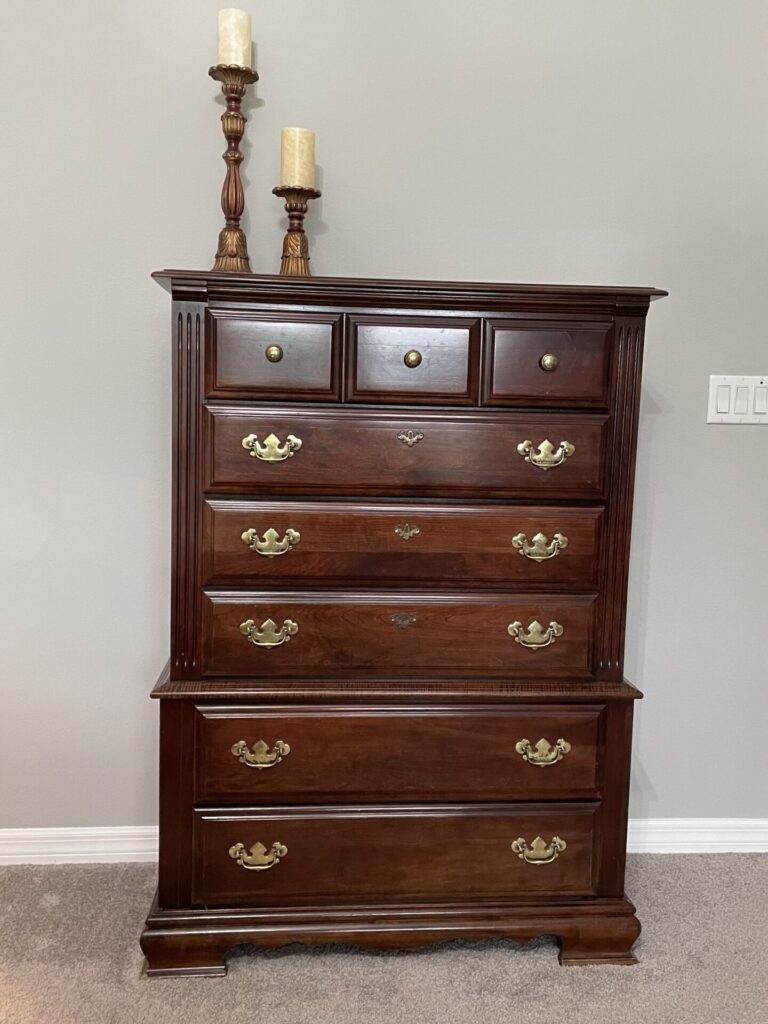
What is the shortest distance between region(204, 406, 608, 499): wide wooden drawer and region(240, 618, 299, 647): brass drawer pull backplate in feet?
0.87

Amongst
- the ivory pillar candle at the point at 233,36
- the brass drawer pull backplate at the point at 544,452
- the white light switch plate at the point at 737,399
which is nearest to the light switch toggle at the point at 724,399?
the white light switch plate at the point at 737,399

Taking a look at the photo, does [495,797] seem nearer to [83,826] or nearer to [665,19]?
[83,826]

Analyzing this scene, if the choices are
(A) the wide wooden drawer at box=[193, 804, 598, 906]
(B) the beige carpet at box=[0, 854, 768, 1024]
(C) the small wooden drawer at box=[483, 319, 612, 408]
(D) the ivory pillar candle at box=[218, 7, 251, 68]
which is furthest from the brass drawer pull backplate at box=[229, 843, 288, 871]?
(D) the ivory pillar candle at box=[218, 7, 251, 68]

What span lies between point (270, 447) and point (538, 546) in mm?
578

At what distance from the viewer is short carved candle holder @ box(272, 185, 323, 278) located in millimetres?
1974

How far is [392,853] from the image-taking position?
182cm

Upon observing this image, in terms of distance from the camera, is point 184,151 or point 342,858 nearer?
point 342,858

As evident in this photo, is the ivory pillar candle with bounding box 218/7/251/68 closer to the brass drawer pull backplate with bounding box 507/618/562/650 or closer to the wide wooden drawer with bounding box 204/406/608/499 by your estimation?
the wide wooden drawer with bounding box 204/406/608/499

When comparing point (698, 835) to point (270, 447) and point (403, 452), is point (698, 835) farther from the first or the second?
point (270, 447)

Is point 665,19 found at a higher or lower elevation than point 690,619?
higher

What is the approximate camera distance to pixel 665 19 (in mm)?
2146

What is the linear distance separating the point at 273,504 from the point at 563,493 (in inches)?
23.3

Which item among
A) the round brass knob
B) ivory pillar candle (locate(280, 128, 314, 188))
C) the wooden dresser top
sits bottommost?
the round brass knob

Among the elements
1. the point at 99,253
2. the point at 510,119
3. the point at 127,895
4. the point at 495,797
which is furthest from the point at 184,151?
the point at 127,895
